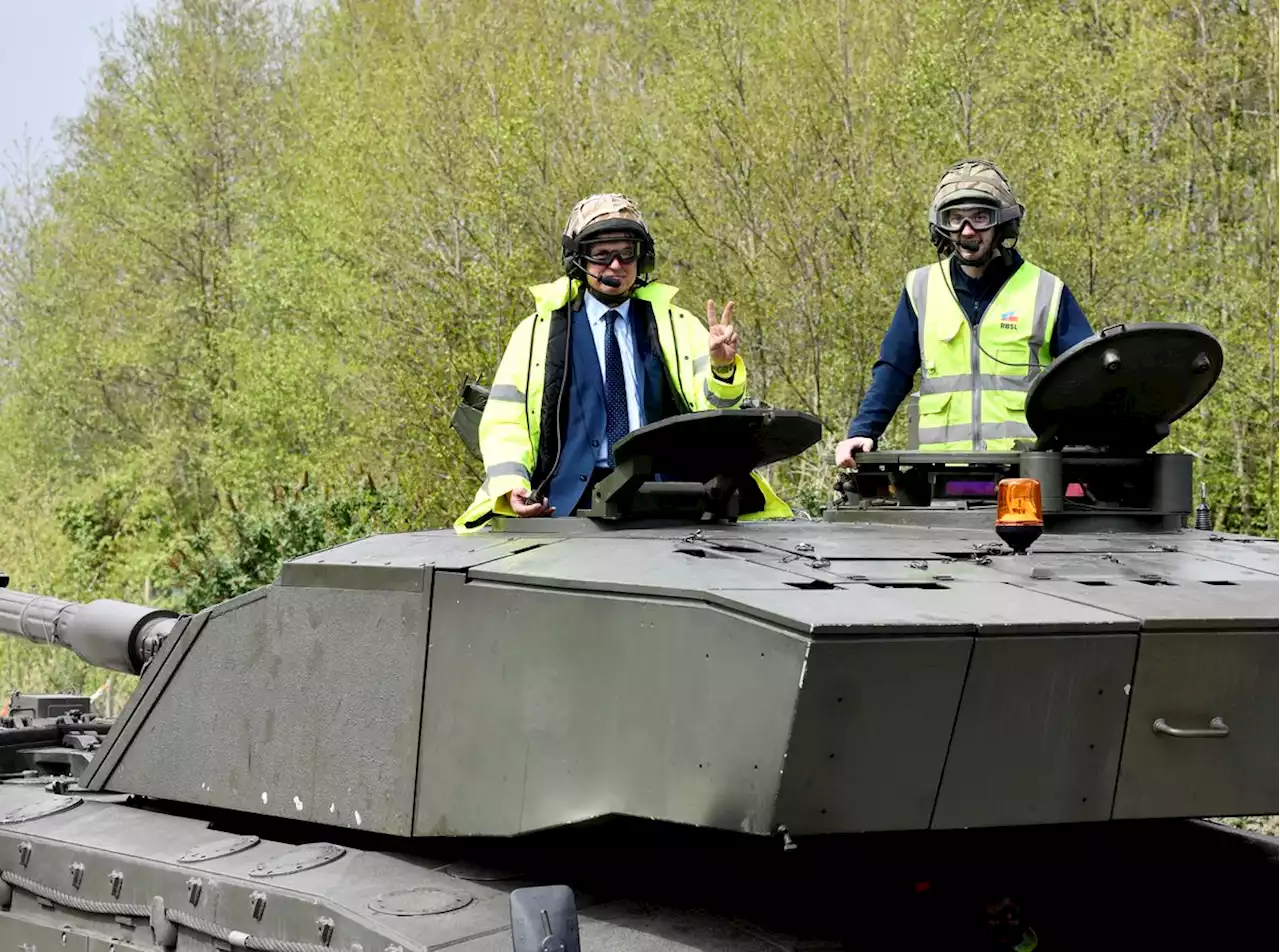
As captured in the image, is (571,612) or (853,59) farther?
(853,59)

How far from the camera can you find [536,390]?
5703mm

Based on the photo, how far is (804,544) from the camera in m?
4.50

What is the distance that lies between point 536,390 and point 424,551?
936 mm

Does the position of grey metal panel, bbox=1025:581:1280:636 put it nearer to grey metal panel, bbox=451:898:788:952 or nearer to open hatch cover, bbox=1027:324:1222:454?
open hatch cover, bbox=1027:324:1222:454

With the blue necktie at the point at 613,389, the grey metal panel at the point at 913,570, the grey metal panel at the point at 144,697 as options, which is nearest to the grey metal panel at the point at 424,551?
the grey metal panel at the point at 144,697

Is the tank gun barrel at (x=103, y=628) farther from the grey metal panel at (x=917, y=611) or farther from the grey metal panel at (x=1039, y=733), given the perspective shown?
the grey metal panel at (x=1039, y=733)

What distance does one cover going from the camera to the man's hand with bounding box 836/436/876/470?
5.74 metres

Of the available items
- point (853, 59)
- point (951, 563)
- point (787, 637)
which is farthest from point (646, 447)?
point (853, 59)

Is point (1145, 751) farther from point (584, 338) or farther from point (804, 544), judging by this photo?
point (584, 338)

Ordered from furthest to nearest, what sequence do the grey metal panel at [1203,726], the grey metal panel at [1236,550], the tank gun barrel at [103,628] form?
the tank gun barrel at [103,628]
the grey metal panel at [1236,550]
the grey metal panel at [1203,726]

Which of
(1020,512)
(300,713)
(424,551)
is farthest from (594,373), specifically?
(1020,512)

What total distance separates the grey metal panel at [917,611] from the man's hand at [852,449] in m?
1.79

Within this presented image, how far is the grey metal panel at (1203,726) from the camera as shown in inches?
150

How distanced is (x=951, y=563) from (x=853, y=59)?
1391cm
